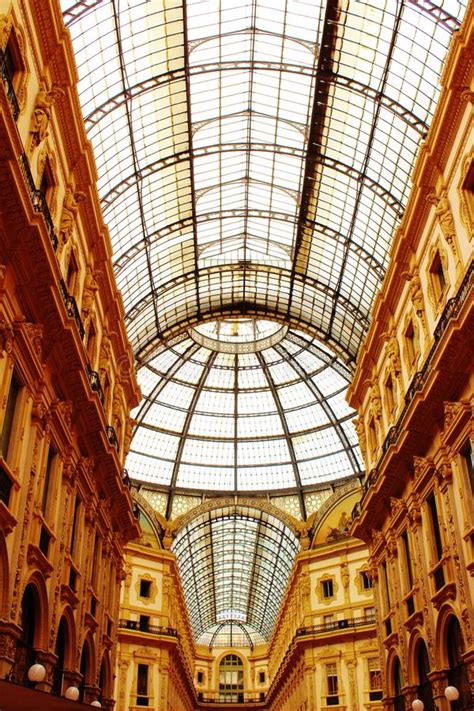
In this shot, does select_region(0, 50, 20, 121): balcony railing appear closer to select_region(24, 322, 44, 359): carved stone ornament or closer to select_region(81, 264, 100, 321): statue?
select_region(24, 322, 44, 359): carved stone ornament

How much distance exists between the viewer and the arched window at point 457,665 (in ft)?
70.3

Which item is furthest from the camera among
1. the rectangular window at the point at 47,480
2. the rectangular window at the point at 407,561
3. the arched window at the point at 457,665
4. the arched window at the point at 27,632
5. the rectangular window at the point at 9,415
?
the rectangular window at the point at 407,561

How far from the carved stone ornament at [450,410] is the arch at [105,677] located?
18805mm

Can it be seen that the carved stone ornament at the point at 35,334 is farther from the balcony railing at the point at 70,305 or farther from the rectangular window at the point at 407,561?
the rectangular window at the point at 407,561

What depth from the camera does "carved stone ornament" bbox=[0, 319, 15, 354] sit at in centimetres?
1730

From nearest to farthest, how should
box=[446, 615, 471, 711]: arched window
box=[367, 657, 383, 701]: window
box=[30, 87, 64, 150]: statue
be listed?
box=[30, 87, 64, 150]: statue < box=[446, 615, 471, 711]: arched window < box=[367, 657, 383, 701]: window

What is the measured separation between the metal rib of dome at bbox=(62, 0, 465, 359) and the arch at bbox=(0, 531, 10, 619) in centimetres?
1883

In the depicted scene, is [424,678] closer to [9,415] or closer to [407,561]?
[407,561]

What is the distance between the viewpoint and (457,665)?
882 inches

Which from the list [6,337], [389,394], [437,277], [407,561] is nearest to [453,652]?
[407,561]

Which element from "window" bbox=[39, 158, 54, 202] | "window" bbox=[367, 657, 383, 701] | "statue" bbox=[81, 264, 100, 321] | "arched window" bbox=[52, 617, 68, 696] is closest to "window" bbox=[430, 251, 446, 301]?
"statue" bbox=[81, 264, 100, 321]

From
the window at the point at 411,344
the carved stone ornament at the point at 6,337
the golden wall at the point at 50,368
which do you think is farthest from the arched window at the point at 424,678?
the carved stone ornament at the point at 6,337

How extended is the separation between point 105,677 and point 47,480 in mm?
13488

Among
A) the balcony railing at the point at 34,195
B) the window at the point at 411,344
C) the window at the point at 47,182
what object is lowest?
the balcony railing at the point at 34,195
